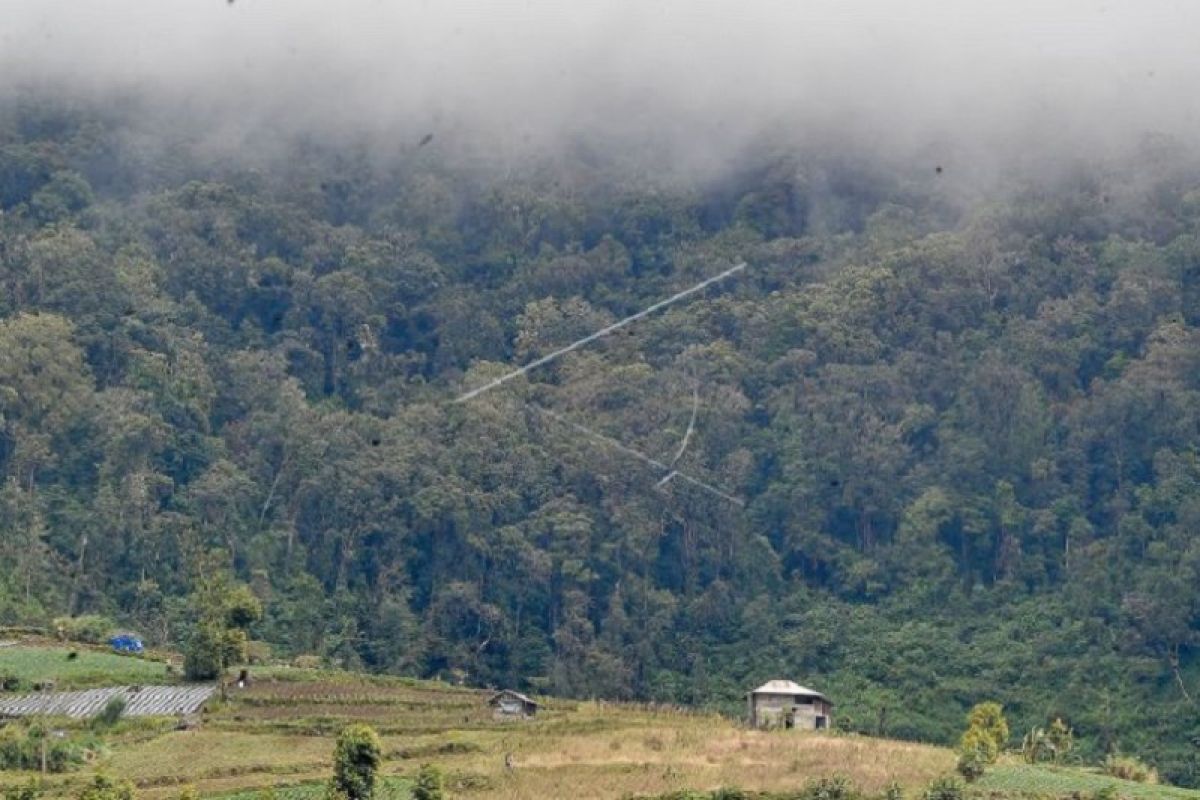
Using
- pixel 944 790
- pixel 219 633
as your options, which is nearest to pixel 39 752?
pixel 219 633

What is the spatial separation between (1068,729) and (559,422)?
22530mm

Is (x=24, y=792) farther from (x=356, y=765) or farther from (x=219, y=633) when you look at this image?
(x=219, y=633)

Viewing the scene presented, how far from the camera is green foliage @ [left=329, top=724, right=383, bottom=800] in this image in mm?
55922

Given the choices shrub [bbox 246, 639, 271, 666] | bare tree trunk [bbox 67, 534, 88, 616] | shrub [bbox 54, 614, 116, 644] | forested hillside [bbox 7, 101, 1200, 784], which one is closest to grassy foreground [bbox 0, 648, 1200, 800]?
shrub [bbox 246, 639, 271, 666]

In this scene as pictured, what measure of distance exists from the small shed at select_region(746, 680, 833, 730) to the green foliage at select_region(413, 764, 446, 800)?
47.3 ft

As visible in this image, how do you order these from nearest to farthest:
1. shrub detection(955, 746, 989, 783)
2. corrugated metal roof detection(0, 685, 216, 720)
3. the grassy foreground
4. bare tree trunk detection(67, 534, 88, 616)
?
1. the grassy foreground
2. shrub detection(955, 746, 989, 783)
3. corrugated metal roof detection(0, 685, 216, 720)
4. bare tree trunk detection(67, 534, 88, 616)

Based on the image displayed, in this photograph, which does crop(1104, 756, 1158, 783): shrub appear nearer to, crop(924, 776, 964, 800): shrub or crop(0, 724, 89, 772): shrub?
crop(924, 776, 964, 800): shrub

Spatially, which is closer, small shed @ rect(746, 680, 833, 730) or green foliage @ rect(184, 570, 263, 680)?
small shed @ rect(746, 680, 833, 730)

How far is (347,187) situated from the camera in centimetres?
10681

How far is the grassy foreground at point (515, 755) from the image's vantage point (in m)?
59.6

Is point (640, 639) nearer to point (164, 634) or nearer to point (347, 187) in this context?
point (164, 634)

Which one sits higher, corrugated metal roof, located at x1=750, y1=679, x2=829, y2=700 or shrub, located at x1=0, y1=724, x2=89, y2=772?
corrugated metal roof, located at x1=750, y1=679, x2=829, y2=700

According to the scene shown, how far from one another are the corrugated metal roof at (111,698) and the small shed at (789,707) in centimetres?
1280

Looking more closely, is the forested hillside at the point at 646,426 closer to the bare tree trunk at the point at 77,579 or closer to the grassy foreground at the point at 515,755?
the bare tree trunk at the point at 77,579
